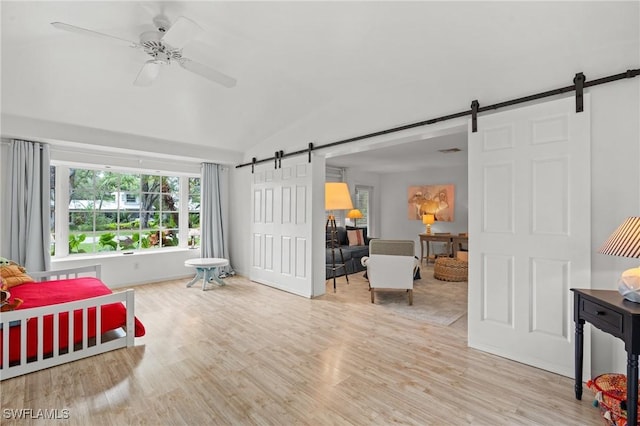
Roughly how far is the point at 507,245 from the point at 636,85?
1388 millimetres

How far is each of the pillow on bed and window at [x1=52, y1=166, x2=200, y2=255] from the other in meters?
1.51

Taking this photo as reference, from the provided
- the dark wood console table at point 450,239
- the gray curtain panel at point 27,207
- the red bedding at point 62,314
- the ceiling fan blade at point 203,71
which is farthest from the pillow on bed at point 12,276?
the dark wood console table at point 450,239

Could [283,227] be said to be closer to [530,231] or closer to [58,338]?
[58,338]

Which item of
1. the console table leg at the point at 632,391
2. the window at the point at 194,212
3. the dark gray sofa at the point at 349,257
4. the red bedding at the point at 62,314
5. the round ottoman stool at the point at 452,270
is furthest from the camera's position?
the window at the point at 194,212

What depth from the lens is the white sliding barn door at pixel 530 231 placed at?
2234 mm

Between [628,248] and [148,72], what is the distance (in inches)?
137

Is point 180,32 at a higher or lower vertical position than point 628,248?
higher

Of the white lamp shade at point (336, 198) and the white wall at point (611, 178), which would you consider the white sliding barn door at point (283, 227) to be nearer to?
the white lamp shade at point (336, 198)

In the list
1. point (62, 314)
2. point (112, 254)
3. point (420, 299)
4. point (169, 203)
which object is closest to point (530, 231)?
point (420, 299)

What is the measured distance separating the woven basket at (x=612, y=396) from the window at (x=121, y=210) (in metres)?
5.99

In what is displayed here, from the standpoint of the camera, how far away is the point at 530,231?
244cm

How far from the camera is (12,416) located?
1790mm

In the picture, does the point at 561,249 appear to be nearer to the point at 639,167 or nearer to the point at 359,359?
the point at 639,167

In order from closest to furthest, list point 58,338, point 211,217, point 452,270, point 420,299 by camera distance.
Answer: point 58,338, point 420,299, point 452,270, point 211,217
